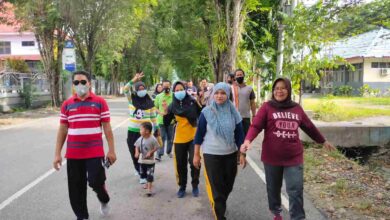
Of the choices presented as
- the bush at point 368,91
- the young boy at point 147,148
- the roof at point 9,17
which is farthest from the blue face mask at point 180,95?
the bush at point 368,91

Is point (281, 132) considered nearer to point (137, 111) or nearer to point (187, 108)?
point (187, 108)

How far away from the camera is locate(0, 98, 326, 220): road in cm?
534

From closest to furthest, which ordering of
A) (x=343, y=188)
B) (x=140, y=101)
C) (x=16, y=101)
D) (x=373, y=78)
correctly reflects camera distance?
(x=343, y=188) < (x=140, y=101) < (x=16, y=101) < (x=373, y=78)

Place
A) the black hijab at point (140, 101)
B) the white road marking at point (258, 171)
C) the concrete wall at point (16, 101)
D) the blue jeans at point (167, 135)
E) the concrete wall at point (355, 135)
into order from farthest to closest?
the concrete wall at point (16, 101)
the concrete wall at point (355, 135)
the blue jeans at point (167, 135)
the black hijab at point (140, 101)
the white road marking at point (258, 171)

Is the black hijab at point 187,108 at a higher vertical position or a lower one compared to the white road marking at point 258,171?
higher

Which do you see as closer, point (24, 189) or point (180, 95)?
point (180, 95)

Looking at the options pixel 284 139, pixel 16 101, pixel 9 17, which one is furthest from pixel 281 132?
pixel 16 101

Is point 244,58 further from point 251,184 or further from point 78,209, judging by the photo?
point 78,209

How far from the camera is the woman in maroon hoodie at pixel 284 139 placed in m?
4.59

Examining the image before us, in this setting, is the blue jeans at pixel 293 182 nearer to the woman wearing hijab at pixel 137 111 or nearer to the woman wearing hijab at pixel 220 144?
the woman wearing hijab at pixel 220 144

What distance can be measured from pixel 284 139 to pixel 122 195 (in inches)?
111

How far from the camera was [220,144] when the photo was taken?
15.9ft

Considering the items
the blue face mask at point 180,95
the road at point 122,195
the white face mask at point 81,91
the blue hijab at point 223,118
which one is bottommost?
the road at point 122,195

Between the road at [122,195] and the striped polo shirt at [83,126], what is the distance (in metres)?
1.04
